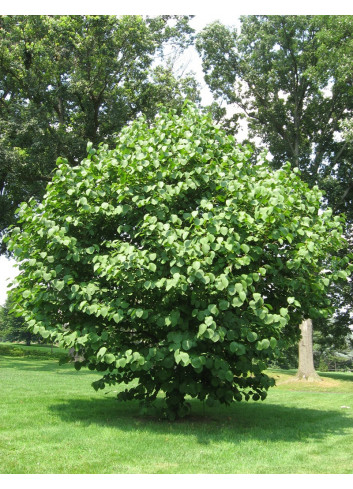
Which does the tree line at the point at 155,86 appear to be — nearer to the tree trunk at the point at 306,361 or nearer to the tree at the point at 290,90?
the tree at the point at 290,90

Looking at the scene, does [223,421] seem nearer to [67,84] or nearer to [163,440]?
[163,440]

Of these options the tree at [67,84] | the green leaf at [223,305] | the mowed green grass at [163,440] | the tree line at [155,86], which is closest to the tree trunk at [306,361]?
the tree line at [155,86]

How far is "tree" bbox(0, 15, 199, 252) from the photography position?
21531 millimetres

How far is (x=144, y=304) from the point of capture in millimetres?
7445

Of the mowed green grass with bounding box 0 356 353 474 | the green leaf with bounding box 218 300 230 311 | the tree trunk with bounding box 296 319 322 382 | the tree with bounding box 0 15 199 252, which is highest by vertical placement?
the tree with bounding box 0 15 199 252

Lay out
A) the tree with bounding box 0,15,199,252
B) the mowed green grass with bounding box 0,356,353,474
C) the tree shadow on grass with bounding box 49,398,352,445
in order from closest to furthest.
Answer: the mowed green grass with bounding box 0,356,353,474
the tree shadow on grass with bounding box 49,398,352,445
the tree with bounding box 0,15,199,252

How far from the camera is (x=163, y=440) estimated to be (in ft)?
21.7

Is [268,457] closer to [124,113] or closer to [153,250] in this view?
[153,250]

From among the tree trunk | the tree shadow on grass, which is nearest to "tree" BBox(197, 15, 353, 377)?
the tree trunk

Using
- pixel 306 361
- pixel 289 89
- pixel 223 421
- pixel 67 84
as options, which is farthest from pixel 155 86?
pixel 223 421

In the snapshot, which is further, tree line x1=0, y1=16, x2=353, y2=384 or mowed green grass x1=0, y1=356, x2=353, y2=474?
tree line x1=0, y1=16, x2=353, y2=384

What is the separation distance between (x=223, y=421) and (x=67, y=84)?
743 inches

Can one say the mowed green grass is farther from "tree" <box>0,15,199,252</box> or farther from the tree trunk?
"tree" <box>0,15,199,252</box>

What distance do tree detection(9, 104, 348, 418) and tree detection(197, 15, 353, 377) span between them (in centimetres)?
1751
